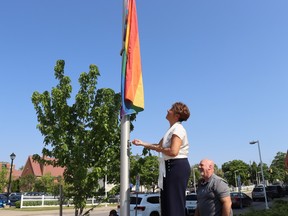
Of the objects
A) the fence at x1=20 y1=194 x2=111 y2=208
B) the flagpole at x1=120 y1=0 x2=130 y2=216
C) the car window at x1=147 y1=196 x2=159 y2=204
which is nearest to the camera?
the flagpole at x1=120 y1=0 x2=130 y2=216

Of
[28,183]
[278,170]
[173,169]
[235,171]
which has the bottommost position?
[173,169]

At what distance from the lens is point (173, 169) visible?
4059 mm

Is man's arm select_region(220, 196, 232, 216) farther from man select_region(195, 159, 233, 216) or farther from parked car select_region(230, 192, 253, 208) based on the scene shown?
parked car select_region(230, 192, 253, 208)

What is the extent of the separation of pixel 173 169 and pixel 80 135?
5087 millimetres

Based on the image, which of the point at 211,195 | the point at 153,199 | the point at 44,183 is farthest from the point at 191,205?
the point at 44,183

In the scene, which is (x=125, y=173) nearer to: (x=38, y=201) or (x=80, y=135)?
(x=80, y=135)

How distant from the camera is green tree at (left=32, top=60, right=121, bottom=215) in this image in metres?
8.49

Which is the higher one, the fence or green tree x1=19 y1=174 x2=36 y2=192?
green tree x1=19 y1=174 x2=36 y2=192

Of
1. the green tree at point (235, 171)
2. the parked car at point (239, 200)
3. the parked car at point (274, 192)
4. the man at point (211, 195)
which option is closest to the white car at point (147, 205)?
the man at point (211, 195)

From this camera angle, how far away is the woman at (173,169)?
157 inches

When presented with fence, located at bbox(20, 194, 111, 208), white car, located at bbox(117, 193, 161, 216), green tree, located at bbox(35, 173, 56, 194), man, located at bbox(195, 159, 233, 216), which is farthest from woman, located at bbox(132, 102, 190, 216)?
green tree, located at bbox(35, 173, 56, 194)

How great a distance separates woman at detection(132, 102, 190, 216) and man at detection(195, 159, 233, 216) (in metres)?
0.84

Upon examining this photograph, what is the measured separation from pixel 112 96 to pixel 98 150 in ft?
5.20

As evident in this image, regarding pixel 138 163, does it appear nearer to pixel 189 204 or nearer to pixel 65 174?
pixel 65 174
